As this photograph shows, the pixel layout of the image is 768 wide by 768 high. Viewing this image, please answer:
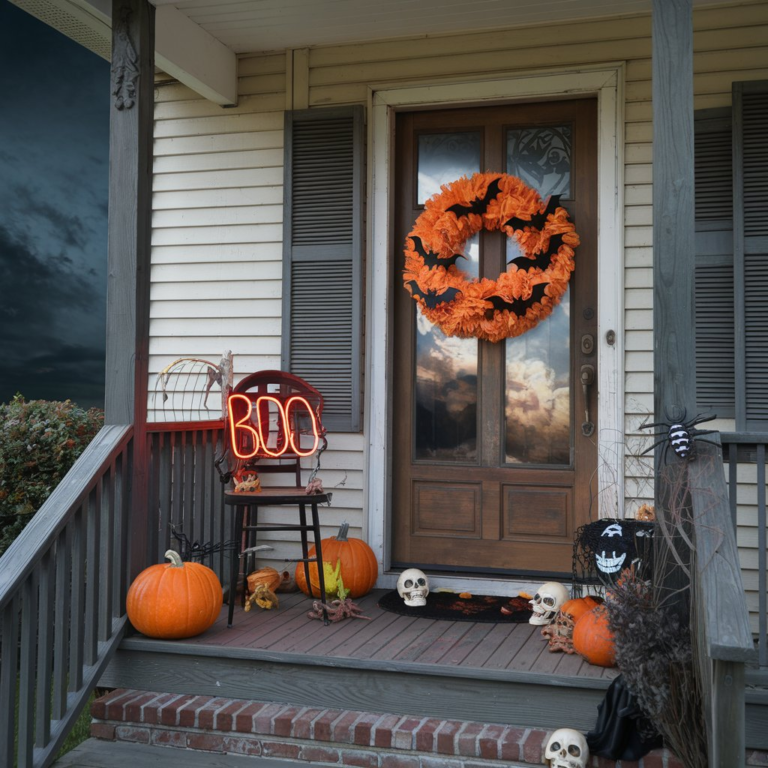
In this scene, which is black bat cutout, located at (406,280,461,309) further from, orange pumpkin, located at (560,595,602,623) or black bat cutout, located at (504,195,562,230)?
orange pumpkin, located at (560,595,602,623)

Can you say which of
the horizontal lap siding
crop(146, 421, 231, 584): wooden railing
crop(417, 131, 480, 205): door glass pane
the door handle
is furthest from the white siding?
crop(146, 421, 231, 584): wooden railing

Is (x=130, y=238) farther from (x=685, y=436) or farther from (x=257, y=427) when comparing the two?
(x=685, y=436)

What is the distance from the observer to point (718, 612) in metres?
2.21

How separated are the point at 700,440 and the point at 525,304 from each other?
1.50 meters

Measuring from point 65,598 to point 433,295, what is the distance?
216 centimetres

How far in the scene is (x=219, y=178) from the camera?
4.64m

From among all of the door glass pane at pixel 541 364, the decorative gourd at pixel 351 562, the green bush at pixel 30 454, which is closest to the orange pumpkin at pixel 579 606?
the door glass pane at pixel 541 364

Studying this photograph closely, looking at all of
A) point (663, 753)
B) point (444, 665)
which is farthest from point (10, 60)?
point (663, 753)

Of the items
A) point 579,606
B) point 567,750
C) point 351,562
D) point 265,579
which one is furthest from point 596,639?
point 265,579

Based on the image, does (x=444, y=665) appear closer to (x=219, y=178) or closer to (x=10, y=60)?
(x=219, y=178)

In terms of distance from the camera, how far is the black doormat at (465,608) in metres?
3.74

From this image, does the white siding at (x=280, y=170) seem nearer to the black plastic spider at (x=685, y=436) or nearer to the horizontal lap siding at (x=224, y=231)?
the horizontal lap siding at (x=224, y=231)

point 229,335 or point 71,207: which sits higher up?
point 71,207

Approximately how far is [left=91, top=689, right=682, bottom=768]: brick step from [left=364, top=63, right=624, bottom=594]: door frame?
1.22 metres
